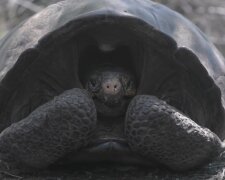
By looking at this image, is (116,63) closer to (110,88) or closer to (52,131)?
(110,88)

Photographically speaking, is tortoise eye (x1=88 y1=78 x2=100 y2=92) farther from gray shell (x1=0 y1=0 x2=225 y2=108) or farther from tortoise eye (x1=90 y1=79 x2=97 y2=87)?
gray shell (x1=0 y1=0 x2=225 y2=108)

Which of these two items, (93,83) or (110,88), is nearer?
(110,88)

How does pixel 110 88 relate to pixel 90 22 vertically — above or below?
below

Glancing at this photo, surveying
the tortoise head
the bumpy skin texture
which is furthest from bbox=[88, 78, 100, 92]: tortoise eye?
the bumpy skin texture

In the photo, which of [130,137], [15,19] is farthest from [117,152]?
[15,19]

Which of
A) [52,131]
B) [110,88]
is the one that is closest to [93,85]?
[110,88]

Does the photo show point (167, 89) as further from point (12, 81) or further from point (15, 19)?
point (15, 19)

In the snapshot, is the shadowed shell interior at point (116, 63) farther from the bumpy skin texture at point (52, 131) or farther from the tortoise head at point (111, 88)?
the bumpy skin texture at point (52, 131)
